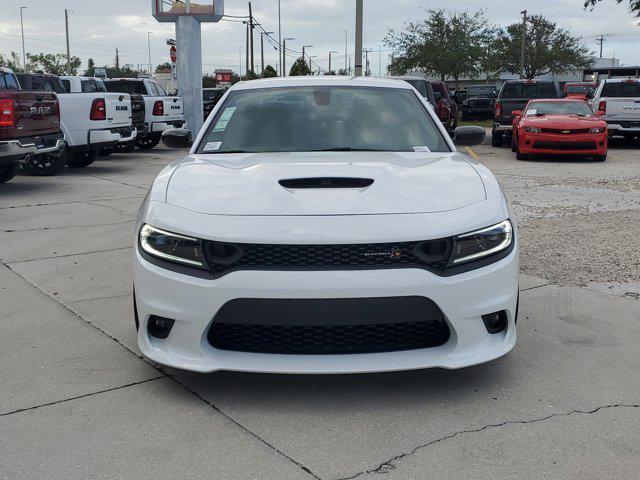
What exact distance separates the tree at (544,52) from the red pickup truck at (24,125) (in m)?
58.0

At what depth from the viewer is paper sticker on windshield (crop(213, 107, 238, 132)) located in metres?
4.68

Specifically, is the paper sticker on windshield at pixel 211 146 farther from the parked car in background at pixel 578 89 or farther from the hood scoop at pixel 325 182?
the parked car in background at pixel 578 89

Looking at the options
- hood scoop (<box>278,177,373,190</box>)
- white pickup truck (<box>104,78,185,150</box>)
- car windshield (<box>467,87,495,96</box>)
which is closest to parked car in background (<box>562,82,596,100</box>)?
car windshield (<box>467,87,495,96</box>)

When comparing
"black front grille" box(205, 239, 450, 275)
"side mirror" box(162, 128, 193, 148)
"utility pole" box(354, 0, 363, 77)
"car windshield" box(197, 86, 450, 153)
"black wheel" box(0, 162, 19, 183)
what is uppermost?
"utility pole" box(354, 0, 363, 77)

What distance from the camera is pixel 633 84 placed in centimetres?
1980

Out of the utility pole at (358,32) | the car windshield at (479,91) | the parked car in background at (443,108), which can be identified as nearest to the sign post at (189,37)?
the utility pole at (358,32)

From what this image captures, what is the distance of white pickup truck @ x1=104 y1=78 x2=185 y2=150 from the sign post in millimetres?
2665

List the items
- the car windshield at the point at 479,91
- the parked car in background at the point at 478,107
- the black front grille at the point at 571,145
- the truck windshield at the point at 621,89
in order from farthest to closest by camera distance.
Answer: the car windshield at the point at 479,91 → the parked car in background at the point at 478,107 → the truck windshield at the point at 621,89 → the black front grille at the point at 571,145

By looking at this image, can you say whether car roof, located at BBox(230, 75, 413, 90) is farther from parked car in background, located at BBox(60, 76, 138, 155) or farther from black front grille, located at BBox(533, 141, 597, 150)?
black front grille, located at BBox(533, 141, 597, 150)

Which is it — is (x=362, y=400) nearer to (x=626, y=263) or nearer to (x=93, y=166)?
(x=626, y=263)

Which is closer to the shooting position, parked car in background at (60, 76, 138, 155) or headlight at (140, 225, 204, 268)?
headlight at (140, 225, 204, 268)

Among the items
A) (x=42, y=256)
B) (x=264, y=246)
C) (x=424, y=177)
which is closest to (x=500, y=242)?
(x=424, y=177)

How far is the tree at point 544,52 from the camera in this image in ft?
212

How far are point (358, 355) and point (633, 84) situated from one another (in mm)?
19159
